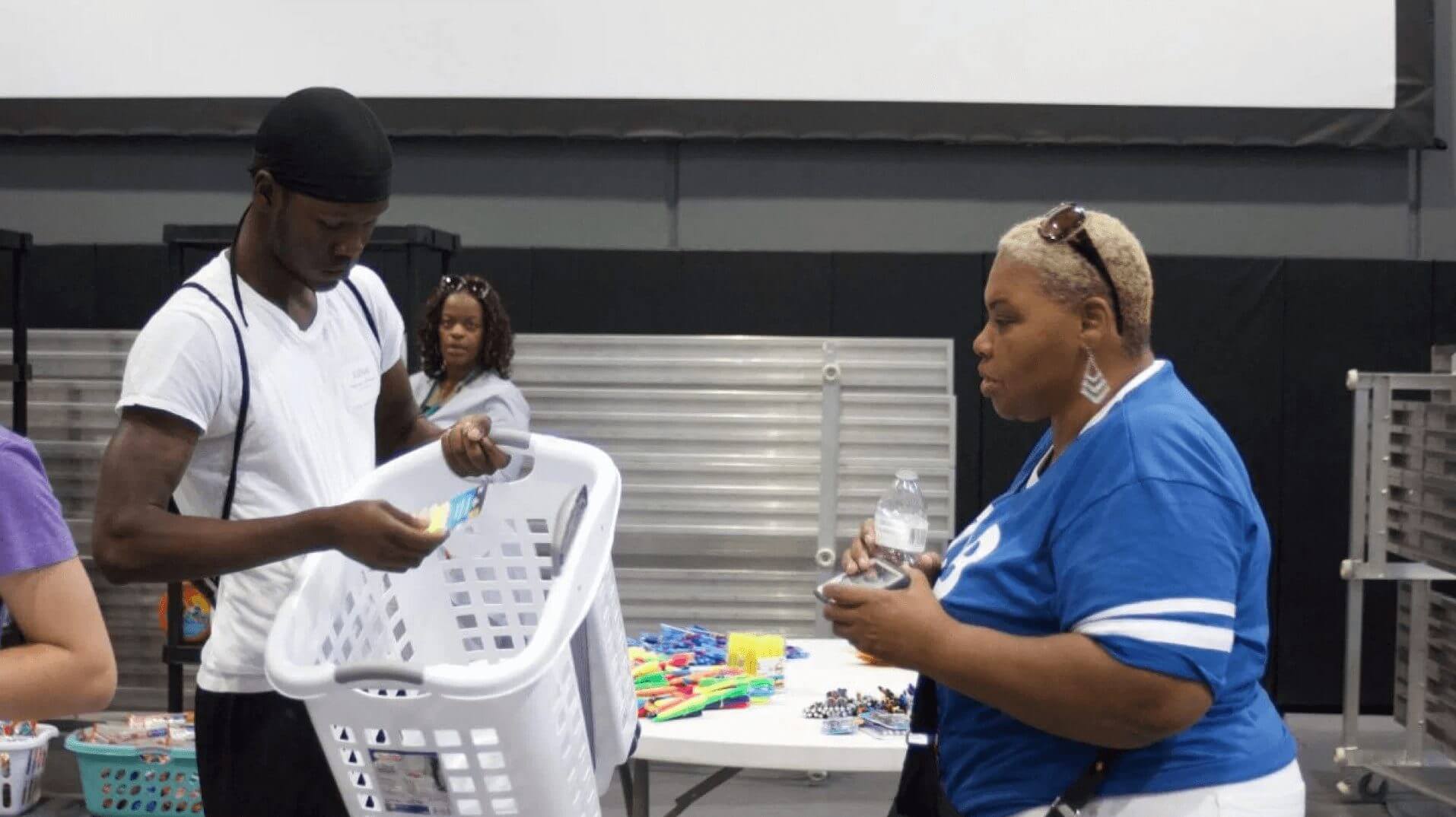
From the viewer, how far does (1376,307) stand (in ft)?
20.5

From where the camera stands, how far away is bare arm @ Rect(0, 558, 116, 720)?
1.29 m

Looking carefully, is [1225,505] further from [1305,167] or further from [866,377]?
[1305,167]

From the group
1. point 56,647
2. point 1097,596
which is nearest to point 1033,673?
point 1097,596

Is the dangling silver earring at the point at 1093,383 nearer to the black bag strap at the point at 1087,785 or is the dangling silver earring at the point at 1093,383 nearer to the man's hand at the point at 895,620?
the man's hand at the point at 895,620

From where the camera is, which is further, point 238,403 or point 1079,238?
point 238,403

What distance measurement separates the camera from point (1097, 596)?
4.76 feet

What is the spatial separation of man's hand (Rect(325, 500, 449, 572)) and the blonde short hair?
74 centimetres

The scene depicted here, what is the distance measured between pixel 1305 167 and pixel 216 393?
6.03m

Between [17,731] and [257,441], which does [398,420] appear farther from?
[17,731]

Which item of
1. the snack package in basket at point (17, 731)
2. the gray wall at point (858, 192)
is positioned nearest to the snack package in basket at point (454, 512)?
the snack package in basket at point (17, 731)

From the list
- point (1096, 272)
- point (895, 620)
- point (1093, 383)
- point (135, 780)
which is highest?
point (1096, 272)

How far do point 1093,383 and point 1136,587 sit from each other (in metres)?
0.28

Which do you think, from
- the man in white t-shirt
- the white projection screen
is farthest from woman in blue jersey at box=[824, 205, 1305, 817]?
the white projection screen

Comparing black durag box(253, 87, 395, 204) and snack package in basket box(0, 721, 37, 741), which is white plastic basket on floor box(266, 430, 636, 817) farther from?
snack package in basket box(0, 721, 37, 741)
